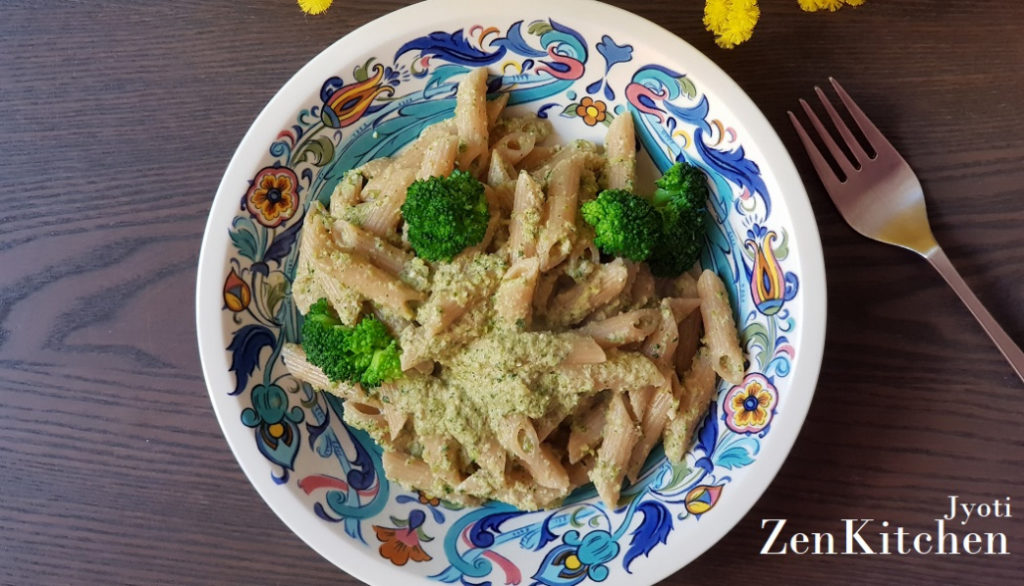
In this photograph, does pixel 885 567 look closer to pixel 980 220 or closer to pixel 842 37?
pixel 980 220

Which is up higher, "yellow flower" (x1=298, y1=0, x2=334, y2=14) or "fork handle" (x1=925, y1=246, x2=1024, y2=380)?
"yellow flower" (x1=298, y1=0, x2=334, y2=14)

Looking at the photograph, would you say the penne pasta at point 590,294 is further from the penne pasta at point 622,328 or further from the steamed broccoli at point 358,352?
the steamed broccoli at point 358,352

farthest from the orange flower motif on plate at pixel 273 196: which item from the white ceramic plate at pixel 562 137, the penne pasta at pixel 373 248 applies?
the penne pasta at pixel 373 248

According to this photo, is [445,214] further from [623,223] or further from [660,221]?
[660,221]

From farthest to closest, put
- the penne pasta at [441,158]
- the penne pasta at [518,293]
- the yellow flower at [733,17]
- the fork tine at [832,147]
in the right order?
the fork tine at [832,147]
the yellow flower at [733,17]
the penne pasta at [441,158]
the penne pasta at [518,293]

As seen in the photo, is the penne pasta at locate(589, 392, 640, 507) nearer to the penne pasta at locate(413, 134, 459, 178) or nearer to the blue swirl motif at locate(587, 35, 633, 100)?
the penne pasta at locate(413, 134, 459, 178)

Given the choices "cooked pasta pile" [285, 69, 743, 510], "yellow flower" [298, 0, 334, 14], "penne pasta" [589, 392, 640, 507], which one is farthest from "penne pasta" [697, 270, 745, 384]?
"yellow flower" [298, 0, 334, 14]
